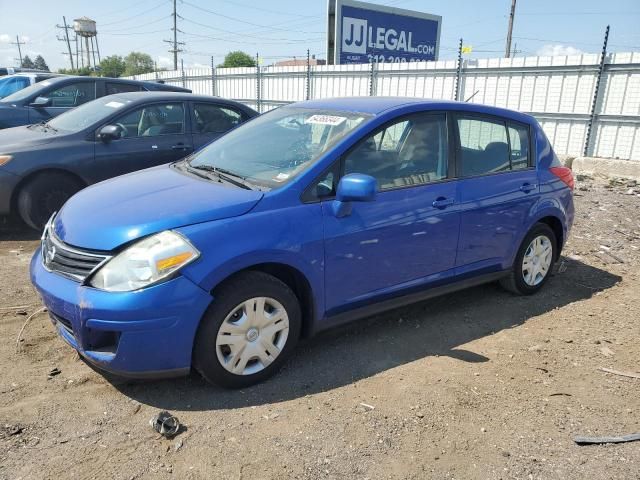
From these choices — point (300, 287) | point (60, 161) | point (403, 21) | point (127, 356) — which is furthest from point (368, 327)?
point (403, 21)

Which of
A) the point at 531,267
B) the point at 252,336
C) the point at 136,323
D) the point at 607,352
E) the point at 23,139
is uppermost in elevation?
the point at 23,139

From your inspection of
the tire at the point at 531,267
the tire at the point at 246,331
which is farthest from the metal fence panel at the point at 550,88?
the tire at the point at 246,331

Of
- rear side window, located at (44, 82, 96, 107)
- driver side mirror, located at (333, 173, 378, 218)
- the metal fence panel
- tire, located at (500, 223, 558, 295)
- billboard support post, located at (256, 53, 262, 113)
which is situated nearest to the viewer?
driver side mirror, located at (333, 173, 378, 218)

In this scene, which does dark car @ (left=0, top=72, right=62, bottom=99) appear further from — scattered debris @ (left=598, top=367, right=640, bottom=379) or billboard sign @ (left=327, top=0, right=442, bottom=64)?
scattered debris @ (left=598, top=367, right=640, bottom=379)

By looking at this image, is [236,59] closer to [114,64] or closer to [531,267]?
[114,64]

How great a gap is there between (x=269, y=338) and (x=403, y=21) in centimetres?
2224

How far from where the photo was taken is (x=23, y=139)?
19.8 ft

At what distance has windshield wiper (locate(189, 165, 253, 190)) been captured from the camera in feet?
11.0

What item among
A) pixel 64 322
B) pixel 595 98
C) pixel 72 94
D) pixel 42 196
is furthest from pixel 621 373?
pixel 72 94

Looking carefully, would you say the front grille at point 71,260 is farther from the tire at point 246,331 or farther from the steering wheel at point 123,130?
the steering wheel at point 123,130

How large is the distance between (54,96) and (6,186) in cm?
354

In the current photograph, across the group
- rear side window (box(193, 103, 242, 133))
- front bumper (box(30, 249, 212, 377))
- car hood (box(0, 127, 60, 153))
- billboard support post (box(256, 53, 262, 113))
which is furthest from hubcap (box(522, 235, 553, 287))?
billboard support post (box(256, 53, 262, 113))

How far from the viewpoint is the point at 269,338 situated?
3.14m

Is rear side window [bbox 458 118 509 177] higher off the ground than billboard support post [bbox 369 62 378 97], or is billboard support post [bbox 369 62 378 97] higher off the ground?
billboard support post [bbox 369 62 378 97]
